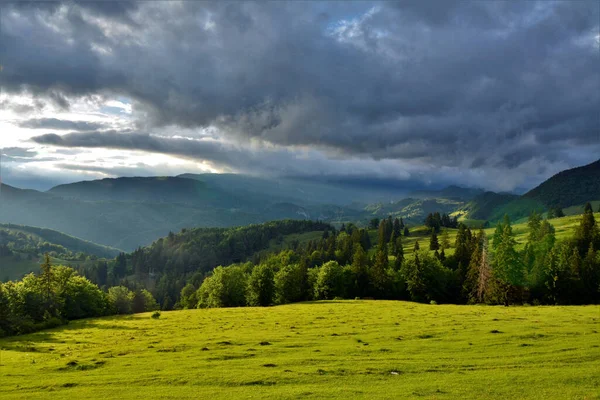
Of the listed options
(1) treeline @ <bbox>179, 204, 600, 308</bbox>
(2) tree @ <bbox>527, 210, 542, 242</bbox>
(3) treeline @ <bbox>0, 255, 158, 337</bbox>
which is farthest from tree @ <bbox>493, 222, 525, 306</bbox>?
(3) treeline @ <bbox>0, 255, 158, 337</bbox>

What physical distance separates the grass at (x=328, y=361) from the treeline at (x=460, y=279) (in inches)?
1756

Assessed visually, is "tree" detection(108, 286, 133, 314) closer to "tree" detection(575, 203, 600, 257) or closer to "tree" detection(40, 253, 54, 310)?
"tree" detection(40, 253, 54, 310)

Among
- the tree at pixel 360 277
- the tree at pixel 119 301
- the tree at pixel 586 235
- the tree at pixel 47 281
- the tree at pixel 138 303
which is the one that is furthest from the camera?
the tree at pixel 138 303

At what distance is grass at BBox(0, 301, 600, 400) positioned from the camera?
92.8 feet

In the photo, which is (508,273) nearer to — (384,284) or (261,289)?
(384,284)

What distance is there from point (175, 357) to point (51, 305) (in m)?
68.0

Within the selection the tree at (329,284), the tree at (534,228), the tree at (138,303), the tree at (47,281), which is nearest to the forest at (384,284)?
the tree at (47,281)

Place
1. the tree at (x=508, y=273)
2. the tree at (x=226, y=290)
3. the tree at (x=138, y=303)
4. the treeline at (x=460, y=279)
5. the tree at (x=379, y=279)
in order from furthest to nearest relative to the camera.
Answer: the tree at (x=138, y=303) → the tree at (x=379, y=279) → the tree at (x=226, y=290) → the treeline at (x=460, y=279) → the tree at (x=508, y=273)

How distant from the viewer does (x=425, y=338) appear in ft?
149

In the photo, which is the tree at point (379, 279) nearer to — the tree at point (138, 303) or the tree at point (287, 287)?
the tree at point (287, 287)

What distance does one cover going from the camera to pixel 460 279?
12494 cm

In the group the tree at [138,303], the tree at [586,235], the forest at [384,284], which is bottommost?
the tree at [138,303]

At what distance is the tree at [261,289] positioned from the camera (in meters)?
121

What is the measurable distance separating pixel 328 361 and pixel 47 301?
80928mm
